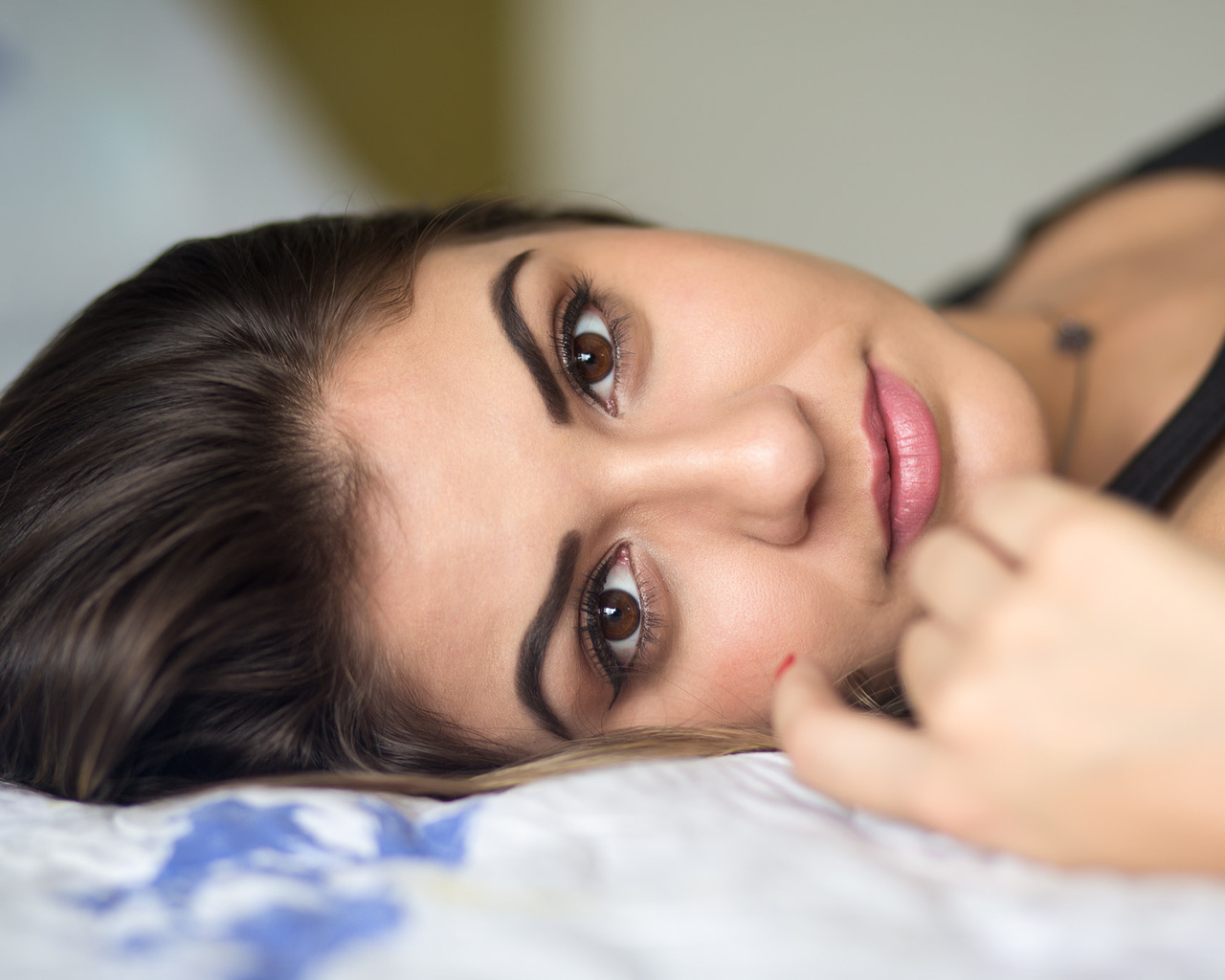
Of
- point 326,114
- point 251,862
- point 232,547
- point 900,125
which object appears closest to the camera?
point 251,862

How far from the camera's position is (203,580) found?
86 cm

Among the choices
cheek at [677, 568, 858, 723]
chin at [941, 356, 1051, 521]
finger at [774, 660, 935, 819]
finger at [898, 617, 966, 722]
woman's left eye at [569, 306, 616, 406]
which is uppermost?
woman's left eye at [569, 306, 616, 406]

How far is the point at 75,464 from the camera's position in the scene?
3.12 feet

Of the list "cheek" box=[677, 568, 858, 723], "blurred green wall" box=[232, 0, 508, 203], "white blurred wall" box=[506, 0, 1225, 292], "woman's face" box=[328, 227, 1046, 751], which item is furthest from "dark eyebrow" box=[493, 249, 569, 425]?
"white blurred wall" box=[506, 0, 1225, 292]

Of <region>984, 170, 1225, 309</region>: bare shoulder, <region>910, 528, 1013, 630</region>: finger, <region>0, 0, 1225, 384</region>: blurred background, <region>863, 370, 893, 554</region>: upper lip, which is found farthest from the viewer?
<region>0, 0, 1225, 384</region>: blurred background

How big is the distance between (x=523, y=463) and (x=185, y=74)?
1659 mm

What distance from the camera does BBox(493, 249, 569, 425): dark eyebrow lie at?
94cm

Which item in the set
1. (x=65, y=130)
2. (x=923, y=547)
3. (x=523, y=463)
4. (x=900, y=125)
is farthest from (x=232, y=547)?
(x=900, y=125)

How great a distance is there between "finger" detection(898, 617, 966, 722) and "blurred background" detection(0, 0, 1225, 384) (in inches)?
67.2

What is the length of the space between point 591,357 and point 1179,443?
703mm

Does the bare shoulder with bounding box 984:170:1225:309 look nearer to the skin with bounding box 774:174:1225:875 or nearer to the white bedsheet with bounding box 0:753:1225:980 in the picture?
the skin with bounding box 774:174:1225:875

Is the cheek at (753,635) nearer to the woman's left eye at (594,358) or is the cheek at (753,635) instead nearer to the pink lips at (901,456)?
the pink lips at (901,456)

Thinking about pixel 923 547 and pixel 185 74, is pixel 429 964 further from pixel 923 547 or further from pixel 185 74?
pixel 185 74

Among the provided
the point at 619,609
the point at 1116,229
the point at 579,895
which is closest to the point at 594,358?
the point at 619,609
